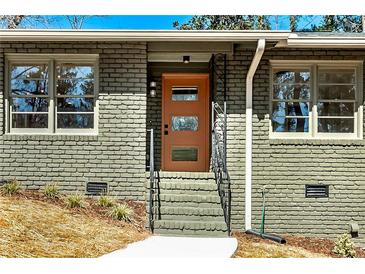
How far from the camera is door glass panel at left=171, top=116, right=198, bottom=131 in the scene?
29.0ft

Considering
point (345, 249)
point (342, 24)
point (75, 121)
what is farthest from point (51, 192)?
point (342, 24)

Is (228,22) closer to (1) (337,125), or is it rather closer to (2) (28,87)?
(1) (337,125)

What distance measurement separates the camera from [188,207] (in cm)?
671

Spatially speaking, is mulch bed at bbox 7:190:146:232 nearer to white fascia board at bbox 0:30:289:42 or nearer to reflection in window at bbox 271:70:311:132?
white fascia board at bbox 0:30:289:42

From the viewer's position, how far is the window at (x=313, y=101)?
7.54 meters

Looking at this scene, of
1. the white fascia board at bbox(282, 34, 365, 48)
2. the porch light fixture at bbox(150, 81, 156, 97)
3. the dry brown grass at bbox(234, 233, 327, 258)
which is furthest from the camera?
the porch light fixture at bbox(150, 81, 156, 97)

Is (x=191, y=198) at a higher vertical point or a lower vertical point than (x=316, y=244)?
higher

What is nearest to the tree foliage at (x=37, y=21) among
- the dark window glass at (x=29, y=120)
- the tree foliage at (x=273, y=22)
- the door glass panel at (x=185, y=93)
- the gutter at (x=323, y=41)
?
the tree foliage at (x=273, y=22)

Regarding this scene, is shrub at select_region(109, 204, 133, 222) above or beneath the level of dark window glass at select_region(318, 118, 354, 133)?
beneath

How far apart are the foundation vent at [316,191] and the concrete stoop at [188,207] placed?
5.00 feet

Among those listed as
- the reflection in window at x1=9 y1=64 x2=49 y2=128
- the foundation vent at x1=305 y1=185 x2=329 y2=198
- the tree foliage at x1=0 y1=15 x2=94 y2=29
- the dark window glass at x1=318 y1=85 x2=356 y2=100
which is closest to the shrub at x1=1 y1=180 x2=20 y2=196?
the reflection in window at x1=9 y1=64 x2=49 y2=128

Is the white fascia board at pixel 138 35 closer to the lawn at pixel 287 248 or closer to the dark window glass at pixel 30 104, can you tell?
the dark window glass at pixel 30 104

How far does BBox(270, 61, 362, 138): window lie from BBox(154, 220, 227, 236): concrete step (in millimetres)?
1967

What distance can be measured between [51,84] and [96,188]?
5.81 ft
